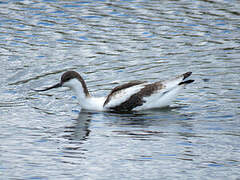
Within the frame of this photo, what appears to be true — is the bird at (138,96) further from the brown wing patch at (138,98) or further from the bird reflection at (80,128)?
the bird reflection at (80,128)

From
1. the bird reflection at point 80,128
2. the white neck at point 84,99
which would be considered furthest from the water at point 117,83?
the white neck at point 84,99

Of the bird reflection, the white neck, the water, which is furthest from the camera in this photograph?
the white neck

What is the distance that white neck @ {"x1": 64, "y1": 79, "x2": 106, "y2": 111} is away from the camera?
13422mm

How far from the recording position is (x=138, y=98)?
13.2 meters

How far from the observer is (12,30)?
19719mm

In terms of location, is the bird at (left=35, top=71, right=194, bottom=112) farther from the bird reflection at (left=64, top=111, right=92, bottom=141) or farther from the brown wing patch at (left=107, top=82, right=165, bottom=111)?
the bird reflection at (left=64, top=111, right=92, bottom=141)

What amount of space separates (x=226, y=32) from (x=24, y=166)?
11076 mm

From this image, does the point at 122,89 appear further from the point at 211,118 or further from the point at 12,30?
the point at 12,30

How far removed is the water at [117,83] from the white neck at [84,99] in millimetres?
238

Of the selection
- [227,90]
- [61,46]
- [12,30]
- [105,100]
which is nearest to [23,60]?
[61,46]

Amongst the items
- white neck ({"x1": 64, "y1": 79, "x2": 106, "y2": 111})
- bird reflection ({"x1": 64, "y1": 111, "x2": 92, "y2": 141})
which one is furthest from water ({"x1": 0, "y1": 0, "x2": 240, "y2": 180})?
white neck ({"x1": 64, "y1": 79, "x2": 106, "y2": 111})

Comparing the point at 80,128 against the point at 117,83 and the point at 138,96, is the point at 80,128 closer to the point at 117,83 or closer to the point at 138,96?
the point at 138,96

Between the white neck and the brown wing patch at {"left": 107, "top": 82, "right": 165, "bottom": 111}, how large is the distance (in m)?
0.39

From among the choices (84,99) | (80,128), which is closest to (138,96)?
(84,99)
